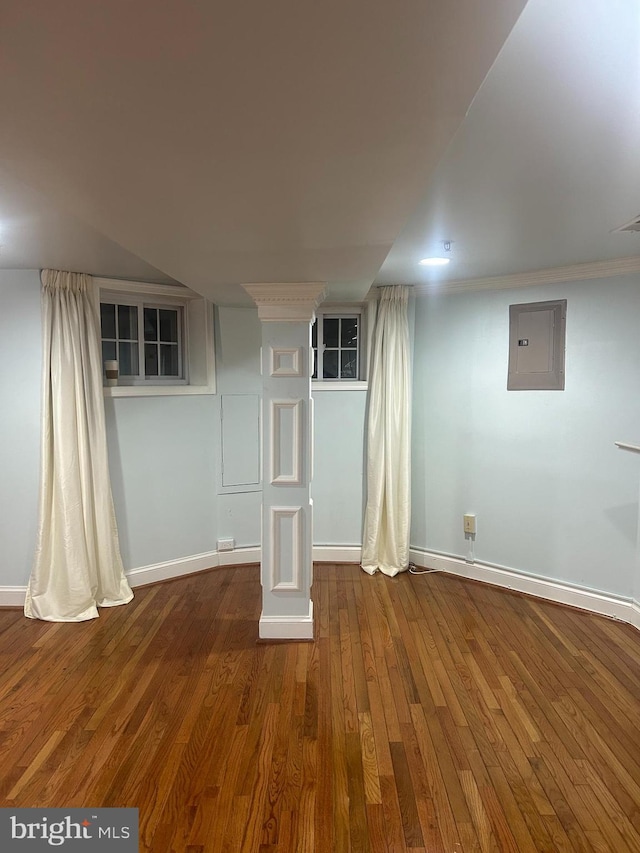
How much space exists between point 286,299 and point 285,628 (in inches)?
77.9

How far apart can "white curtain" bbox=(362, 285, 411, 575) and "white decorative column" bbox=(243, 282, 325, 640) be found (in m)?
1.17

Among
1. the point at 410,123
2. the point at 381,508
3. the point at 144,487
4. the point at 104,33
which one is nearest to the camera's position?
the point at 104,33

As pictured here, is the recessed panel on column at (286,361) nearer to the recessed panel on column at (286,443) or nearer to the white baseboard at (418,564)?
the recessed panel on column at (286,443)

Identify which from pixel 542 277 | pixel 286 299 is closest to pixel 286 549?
pixel 286 299

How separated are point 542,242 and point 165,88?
2.47 metres

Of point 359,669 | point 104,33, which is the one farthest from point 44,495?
point 104,33

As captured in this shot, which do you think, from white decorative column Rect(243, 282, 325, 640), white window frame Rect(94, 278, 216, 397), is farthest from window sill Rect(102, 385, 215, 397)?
white decorative column Rect(243, 282, 325, 640)

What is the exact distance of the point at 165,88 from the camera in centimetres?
95

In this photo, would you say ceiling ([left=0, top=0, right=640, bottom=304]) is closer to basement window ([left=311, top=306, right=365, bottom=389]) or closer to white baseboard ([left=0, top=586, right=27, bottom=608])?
basement window ([left=311, top=306, right=365, bottom=389])

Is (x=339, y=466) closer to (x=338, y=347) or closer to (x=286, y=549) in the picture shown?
(x=338, y=347)

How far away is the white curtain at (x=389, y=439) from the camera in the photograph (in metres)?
4.06

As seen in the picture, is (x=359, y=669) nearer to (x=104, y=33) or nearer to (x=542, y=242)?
(x=542, y=242)

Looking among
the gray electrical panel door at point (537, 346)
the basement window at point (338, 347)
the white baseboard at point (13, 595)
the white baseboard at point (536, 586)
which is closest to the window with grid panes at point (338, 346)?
the basement window at point (338, 347)

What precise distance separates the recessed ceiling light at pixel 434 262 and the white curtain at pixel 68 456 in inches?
89.1
